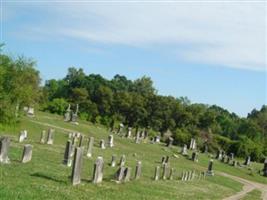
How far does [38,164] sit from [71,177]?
4.78 meters

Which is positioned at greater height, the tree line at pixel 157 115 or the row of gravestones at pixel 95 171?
the tree line at pixel 157 115

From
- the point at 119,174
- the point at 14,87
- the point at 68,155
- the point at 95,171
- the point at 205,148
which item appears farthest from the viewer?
the point at 205,148

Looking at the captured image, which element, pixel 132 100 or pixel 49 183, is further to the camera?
pixel 132 100

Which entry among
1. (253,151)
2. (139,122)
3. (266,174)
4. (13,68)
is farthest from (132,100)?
(13,68)

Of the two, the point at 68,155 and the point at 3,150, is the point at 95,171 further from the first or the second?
the point at 68,155

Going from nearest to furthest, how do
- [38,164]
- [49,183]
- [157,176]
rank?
1. [49,183]
2. [38,164]
3. [157,176]

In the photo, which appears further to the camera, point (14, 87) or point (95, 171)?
point (14, 87)

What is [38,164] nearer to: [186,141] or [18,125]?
[18,125]

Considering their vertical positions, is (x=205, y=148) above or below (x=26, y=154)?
above

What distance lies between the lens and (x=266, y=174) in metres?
71.2

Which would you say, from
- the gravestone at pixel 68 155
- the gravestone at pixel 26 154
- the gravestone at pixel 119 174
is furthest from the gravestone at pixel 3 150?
the gravestone at pixel 68 155

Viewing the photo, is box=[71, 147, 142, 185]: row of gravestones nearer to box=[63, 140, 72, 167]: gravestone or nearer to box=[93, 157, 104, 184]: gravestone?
box=[93, 157, 104, 184]: gravestone

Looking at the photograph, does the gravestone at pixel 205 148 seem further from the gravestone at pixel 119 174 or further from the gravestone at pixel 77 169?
the gravestone at pixel 77 169

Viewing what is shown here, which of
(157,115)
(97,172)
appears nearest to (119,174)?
(97,172)
